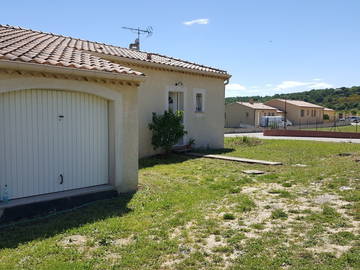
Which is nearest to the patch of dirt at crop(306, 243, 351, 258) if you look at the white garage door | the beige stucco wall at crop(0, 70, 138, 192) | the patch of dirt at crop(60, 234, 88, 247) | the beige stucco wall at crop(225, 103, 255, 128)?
the patch of dirt at crop(60, 234, 88, 247)

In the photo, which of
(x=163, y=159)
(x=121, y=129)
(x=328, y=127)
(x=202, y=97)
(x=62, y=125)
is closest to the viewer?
(x=62, y=125)

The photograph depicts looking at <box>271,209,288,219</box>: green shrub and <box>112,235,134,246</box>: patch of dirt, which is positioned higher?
<box>271,209,288,219</box>: green shrub

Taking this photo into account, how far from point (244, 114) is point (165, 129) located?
3897cm

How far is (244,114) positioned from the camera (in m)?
49.8

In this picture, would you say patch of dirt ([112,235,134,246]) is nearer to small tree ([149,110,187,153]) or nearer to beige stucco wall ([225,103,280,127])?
small tree ([149,110,187,153])

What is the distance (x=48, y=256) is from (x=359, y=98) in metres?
81.5

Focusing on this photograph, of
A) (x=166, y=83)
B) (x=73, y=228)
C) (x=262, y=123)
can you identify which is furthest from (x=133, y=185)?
(x=262, y=123)

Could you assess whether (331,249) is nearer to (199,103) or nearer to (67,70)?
(67,70)

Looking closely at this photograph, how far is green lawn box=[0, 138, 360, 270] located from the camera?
4.00m

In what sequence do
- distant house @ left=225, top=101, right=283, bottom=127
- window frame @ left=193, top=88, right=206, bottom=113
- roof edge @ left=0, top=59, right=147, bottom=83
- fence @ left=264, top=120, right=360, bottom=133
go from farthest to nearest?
distant house @ left=225, top=101, right=283, bottom=127, fence @ left=264, top=120, right=360, bottom=133, window frame @ left=193, top=88, right=206, bottom=113, roof edge @ left=0, top=59, right=147, bottom=83

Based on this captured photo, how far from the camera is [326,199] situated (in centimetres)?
677

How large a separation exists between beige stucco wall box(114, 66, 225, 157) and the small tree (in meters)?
0.43

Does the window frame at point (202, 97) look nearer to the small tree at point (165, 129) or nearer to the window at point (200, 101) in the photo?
the window at point (200, 101)

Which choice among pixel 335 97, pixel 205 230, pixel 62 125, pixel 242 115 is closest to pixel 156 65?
pixel 62 125
